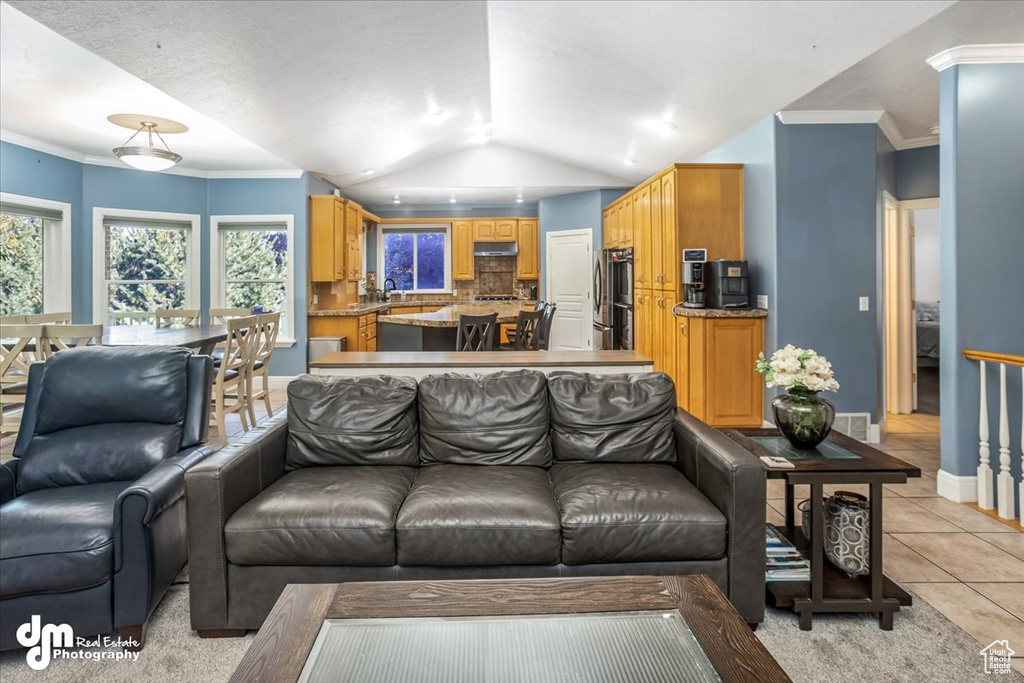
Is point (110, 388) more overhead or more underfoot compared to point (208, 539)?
more overhead

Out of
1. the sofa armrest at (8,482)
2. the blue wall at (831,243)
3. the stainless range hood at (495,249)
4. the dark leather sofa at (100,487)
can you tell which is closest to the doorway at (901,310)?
the blue wall at (831,243)

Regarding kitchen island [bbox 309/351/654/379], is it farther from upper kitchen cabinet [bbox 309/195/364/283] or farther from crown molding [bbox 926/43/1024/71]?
upper kitchen cabinet [bbox 309/195/364/283]

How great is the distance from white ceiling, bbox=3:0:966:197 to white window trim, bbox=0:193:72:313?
3.69ft

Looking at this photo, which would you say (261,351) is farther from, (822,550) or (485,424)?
(822,550)

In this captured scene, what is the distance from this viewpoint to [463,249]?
9.60 meters

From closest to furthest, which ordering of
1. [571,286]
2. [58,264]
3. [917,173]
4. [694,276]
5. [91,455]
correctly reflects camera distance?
[91,455], [694,276], [917,173], [58,264], [571,286]

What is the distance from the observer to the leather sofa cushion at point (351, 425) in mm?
2520

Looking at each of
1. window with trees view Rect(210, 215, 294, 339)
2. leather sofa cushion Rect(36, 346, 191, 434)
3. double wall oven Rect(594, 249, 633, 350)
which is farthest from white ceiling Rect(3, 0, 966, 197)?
leather sofa cushion Rect(36, 346, 191, 434)

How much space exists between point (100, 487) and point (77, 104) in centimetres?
346

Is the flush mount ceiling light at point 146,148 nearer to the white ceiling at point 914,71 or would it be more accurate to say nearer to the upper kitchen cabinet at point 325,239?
the upper kitchen cabinet at point 325,239

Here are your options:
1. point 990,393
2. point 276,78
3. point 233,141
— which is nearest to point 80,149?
point 233,141

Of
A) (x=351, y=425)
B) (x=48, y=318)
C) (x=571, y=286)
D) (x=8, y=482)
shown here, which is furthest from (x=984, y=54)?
(x=48, y=318)

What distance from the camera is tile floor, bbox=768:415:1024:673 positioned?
2.14m

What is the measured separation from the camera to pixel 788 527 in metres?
2.60
